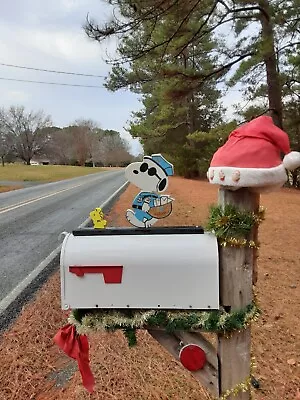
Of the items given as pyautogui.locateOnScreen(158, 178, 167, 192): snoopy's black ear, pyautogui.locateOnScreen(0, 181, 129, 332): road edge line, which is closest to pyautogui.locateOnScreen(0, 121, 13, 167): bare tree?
pyautogui.locateOnScreen(0, 181, 129, 332): road edge line

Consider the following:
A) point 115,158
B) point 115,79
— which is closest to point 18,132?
point 115,158

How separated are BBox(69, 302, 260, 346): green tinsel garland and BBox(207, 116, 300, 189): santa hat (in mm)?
475

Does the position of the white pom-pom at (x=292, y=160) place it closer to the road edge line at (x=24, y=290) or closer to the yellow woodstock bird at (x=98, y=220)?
the yellow woodstock bird at (x=98, y=220)

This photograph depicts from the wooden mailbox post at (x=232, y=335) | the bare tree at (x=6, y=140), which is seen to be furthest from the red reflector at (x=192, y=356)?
the bare tree at (x=6, y=140)

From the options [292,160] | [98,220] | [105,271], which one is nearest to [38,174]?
[98,220]

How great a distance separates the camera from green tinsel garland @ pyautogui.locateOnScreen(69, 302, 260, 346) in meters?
1.30

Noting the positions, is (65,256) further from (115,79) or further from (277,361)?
(115,79)

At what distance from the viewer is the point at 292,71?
1312 cm

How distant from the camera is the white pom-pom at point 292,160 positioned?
1.18 meters

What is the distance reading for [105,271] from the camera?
4.19 feet

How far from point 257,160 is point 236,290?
48 cm

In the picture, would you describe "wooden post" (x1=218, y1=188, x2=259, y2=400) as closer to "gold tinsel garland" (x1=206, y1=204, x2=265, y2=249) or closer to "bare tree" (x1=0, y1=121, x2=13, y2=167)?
"gold tinsel garland" (x1=206, y1=204, x2=265, y2=249)

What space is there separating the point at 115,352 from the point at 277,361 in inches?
43.9

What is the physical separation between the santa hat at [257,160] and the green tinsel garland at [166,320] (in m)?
0.48
